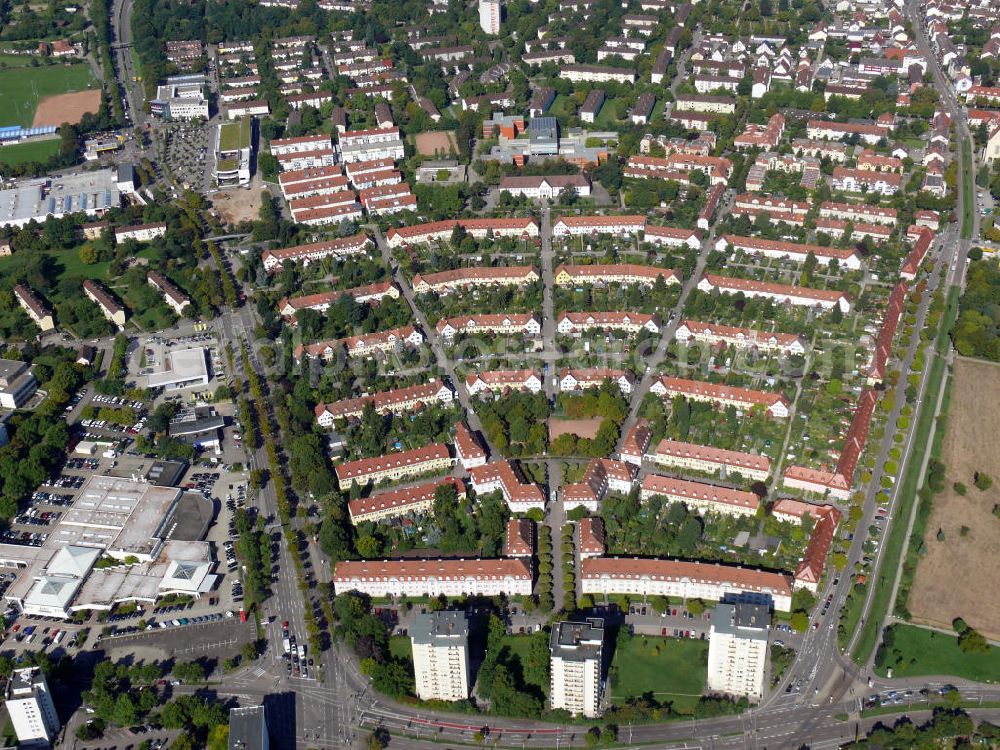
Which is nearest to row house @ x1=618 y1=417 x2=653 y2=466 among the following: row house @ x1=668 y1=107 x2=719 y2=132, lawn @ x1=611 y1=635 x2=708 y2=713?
lawn @ x1=611 y1=635 x2=708 y2=713

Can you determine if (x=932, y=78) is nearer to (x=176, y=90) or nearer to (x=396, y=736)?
(x=176, y=90)

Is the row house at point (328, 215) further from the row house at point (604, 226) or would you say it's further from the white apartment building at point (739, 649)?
the white apartment building at point (739, 649)

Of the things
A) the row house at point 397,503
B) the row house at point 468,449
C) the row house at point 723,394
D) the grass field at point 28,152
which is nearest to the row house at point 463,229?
the row house at point 723,394

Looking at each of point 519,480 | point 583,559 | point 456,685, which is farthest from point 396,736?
point 519,480

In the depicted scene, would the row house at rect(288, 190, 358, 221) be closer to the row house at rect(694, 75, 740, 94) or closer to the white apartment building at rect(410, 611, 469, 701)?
the row house at rect(694, 75, 740, 94)

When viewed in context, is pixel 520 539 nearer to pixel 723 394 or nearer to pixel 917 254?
pixel 723 394
